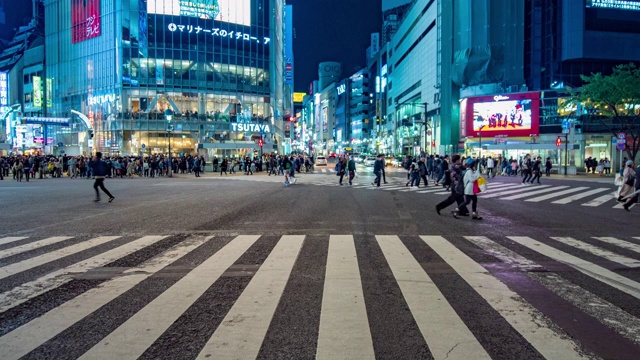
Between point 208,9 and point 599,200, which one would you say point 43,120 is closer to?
point 208,9

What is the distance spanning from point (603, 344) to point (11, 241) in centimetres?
971

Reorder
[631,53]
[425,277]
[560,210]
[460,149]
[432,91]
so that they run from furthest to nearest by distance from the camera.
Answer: [432,91] < [460,149] < [631,53] < [560,210] < [425,277]

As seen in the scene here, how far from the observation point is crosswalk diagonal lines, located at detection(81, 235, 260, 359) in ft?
12.3

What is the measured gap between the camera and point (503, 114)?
5419cm

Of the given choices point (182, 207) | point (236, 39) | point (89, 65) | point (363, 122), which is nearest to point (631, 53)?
point (236, 39)

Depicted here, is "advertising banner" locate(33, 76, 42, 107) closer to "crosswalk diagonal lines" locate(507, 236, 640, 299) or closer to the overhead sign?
the overhead sign

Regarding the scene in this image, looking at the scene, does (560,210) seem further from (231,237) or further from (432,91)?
(432,91)

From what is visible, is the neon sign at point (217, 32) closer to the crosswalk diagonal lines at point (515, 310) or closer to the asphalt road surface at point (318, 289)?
the asphalt road surface at point (318, 289)

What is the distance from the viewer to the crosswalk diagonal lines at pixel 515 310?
3.79 meters

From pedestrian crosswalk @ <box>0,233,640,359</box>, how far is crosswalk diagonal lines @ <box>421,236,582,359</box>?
21 mm

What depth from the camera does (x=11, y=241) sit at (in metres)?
8.63

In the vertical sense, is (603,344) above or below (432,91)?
below

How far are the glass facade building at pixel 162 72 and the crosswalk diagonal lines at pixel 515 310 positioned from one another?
5208 cm

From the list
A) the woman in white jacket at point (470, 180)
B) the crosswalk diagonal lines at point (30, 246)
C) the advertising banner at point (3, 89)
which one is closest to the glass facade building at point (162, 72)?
the advertising banner at point (3, 89)
